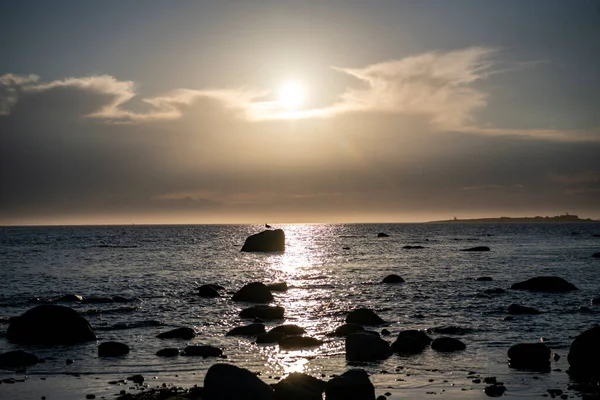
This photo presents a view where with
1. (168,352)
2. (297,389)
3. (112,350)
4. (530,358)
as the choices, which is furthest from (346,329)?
(297,389)

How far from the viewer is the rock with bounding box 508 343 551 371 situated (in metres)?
22.0

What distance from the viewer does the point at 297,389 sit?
1698 centimetres

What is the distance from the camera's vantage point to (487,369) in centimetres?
2184

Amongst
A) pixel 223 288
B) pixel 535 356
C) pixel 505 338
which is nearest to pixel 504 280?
pixel 223 288

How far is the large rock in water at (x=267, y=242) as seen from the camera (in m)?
116

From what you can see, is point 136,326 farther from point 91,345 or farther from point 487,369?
point 487,369

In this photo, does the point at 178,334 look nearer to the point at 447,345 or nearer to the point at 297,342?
the point at 297,342

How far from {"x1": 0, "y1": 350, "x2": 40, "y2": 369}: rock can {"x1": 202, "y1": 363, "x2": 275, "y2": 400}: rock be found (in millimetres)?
10362

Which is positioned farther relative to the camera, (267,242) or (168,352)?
(267,242)

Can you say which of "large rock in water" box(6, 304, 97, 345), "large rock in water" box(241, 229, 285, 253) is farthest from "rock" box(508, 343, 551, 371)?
"large rock in water" box(241, 229, 285, 253)

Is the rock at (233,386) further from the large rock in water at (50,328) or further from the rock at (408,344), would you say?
the large rock in water at (50,328)

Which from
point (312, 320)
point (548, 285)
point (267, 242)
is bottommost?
point (312, 320)

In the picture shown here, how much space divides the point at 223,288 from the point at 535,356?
3364 centimetres

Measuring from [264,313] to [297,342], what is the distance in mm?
9514
